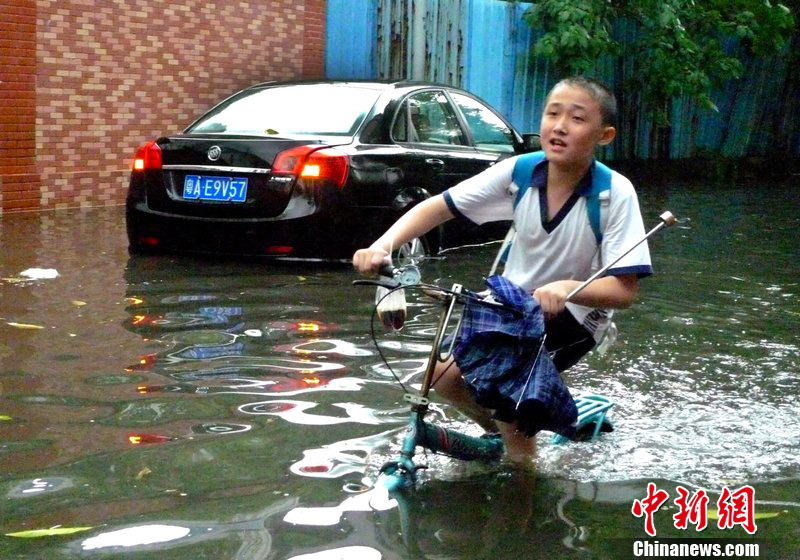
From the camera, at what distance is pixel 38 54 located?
1226cm

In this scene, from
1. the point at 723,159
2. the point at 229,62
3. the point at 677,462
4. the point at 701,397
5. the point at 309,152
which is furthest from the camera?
the point at 723,159

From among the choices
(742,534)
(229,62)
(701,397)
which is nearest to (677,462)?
(742,534)

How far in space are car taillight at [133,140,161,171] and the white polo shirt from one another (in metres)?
5.07

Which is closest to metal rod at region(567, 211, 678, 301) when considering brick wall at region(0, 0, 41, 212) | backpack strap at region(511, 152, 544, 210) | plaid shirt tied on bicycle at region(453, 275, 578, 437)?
plaid shirt tied on bicycle at region(453, 275, 578, 437)

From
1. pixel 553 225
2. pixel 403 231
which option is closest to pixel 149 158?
pixel 403 231

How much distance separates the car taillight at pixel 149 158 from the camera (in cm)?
905

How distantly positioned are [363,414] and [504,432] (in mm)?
1072

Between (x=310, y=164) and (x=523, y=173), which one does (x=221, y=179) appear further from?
(x=523, y=173)

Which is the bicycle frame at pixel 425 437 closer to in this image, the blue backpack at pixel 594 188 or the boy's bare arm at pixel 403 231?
the boy's bare arm at pixel 403 231

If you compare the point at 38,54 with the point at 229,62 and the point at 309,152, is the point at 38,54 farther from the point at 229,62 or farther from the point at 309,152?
the point at 309,152

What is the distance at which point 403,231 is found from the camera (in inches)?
166

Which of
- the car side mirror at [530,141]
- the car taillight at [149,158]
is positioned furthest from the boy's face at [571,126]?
the car side mirror at [530,141]

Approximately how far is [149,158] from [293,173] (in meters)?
1.19

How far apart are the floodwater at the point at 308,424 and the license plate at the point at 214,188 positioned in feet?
1.73
